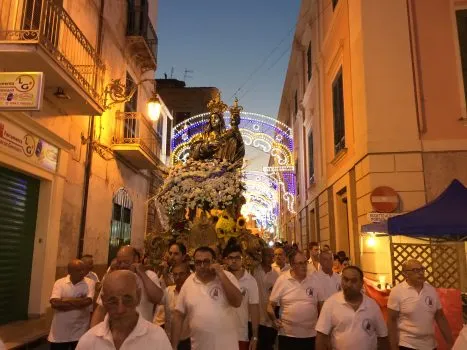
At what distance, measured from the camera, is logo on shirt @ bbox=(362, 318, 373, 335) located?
383cm

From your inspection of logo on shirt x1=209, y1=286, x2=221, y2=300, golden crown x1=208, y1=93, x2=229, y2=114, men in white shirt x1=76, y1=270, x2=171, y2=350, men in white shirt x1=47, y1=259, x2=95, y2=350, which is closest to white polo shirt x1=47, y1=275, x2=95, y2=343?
men in white shirt x1=47, y1=259, x2=95, y2=350

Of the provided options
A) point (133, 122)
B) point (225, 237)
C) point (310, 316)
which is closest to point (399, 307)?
point (310, 316)

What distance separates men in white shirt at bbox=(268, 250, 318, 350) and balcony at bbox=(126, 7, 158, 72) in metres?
12.4

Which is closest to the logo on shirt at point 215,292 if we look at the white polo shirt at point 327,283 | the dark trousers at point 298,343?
the dark trousers at point 298,343

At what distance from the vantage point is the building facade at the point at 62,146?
796cm

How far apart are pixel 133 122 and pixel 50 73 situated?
24.6 ft

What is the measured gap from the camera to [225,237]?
725 cm

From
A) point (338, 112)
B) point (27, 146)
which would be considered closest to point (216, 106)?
point (27, 146)

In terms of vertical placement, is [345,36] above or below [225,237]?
above

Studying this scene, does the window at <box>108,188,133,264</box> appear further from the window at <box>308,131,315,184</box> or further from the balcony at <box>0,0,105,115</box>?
the window at <box>308,131,315,184</box>

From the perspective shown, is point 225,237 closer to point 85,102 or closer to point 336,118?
point 85,102

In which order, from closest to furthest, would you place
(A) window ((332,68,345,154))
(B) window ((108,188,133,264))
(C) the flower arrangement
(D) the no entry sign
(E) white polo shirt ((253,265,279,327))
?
1. (E) white polo shirt ((253,265,279,327))
2. (C) the flower arrangement
3. (D) the no entry sign
4. (A) window ((332,68,345,154))
5. (B) window ((108,188,133,264))

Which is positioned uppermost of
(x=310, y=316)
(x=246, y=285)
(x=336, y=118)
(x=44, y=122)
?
(x=336, y=118)

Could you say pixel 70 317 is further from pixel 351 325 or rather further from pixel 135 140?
pixel 135 140
